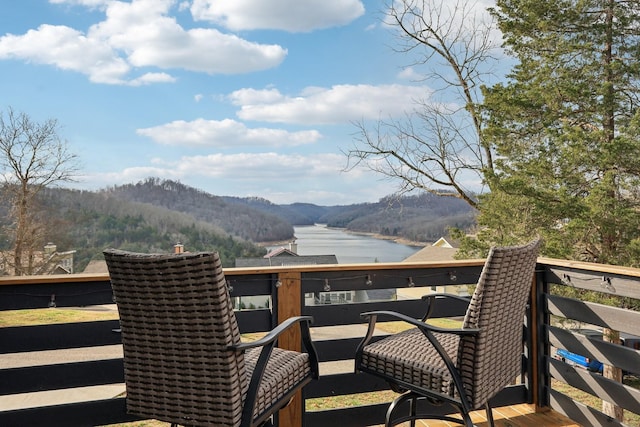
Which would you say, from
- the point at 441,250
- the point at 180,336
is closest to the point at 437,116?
the point at 441,250

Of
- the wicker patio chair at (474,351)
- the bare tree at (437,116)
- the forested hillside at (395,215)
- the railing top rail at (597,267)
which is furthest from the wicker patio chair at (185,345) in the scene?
the bare tree at (437,116)

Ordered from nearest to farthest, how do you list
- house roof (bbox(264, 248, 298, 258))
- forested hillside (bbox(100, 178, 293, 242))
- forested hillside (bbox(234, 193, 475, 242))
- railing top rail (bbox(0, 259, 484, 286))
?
railing top rail (bbox(0, 259, 484, 286)), house roof (bbox(264, 248, 298, 258)), forested hillside (bbox(100, 178, 293, 242)), forested hillside (bbox(234, 193, 475, 242))

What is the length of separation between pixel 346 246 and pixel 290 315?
5.84m

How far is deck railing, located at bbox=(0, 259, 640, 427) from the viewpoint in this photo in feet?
7.26

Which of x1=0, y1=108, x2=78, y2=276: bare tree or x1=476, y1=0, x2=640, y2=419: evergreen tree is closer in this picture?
x1=476, y1=0, x2=640, y2=419: evergreen tree

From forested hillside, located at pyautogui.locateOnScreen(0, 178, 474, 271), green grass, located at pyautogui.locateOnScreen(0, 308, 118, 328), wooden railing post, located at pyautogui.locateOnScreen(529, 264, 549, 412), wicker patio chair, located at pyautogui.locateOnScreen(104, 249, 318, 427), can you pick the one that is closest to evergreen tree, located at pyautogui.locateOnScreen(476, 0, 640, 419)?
forested hillside, located at pyautogui.locateOnScreen(0, 178, 474, 271)

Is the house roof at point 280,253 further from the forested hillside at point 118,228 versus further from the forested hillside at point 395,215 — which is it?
the forested hillside at point 395,215

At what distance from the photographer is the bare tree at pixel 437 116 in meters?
10.2

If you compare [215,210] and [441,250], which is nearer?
[215,210]

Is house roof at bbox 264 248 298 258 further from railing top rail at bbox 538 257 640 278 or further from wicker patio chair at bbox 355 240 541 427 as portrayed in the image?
wicker patio chair at bbox 355 240 541 427

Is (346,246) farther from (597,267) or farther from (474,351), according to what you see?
(474,351)

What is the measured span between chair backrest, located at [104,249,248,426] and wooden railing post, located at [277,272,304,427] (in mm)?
884

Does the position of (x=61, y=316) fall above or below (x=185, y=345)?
below

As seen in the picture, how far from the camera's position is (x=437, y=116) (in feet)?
34.8
